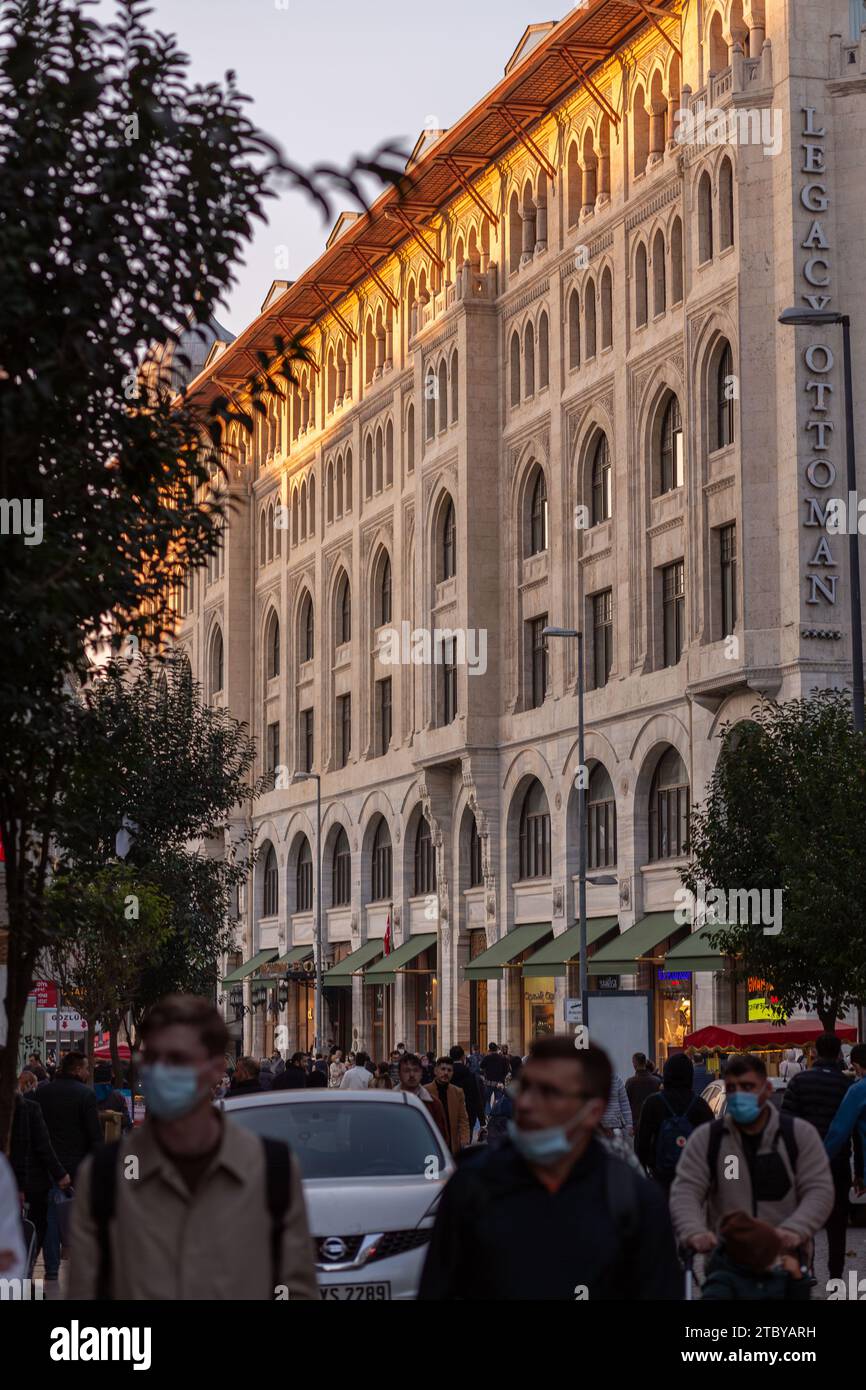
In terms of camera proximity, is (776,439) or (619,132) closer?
(776,439)

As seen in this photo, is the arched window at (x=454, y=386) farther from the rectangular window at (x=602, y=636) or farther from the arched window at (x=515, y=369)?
the rectangular window at (x=602, y=636)

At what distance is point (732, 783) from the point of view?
35781 millimetres

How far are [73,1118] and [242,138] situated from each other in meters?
9.08

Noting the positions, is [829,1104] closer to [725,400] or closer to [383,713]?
[725,400]

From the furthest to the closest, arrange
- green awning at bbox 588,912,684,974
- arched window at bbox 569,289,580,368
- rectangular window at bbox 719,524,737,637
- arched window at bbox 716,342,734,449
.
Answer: arched window at bbox 569,289,580,368, green awning at bbox 588,912,684,974, arched window at bbox 716,342,734,449, rectangular window at bbox 719,524,737,637

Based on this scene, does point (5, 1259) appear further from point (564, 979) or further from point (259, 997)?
point (259, 997)

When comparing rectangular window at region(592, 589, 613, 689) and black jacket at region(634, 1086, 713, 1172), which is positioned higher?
rectangular window at region(592, 589, 613, 689)

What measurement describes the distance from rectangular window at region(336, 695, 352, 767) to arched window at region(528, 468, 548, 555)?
17.0 metres

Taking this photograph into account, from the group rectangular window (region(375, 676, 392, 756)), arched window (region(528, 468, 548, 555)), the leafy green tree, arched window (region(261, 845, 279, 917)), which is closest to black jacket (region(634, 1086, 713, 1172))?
the leafy green tree

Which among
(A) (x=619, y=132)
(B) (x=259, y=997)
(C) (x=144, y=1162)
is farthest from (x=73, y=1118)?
(B) (x=259, y=997)

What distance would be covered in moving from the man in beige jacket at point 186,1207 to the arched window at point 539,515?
174 feet

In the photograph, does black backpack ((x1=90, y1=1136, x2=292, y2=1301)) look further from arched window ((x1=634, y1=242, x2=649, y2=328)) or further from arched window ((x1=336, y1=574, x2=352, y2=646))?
arched window ((x1=336, y1=574, x2=352, y2=646))

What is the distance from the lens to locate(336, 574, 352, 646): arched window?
2982 inches
